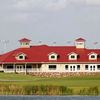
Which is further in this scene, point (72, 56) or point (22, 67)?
point (22, 67)

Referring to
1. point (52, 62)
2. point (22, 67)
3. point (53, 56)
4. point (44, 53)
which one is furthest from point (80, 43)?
point (22, 67)

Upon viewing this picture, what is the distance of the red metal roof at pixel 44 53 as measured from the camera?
113 meters

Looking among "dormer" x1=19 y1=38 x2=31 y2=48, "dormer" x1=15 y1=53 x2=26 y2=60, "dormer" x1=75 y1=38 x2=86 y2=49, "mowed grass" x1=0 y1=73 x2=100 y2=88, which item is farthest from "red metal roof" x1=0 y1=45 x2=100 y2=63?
"mowed grass" x1=0 y1=73 x2=100 y2=88

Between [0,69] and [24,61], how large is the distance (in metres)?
4.71

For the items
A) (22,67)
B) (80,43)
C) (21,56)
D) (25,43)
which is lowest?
(22,67)

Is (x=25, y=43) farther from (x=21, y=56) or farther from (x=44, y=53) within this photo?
(x=21, y=56)

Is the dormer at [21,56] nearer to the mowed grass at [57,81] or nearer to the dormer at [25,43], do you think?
the dormer at [25,43]

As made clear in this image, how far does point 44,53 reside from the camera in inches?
4582

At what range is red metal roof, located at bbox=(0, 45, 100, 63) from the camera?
113250 mm

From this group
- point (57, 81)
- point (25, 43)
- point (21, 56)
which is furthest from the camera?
point (25, 43)

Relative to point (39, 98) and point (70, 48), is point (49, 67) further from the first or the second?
point (39, 98)

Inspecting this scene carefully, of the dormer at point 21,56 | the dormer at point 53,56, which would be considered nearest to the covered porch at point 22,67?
the dormer at point 21,56

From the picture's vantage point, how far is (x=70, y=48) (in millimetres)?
118438

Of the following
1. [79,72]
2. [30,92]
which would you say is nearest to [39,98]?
[30,92]
